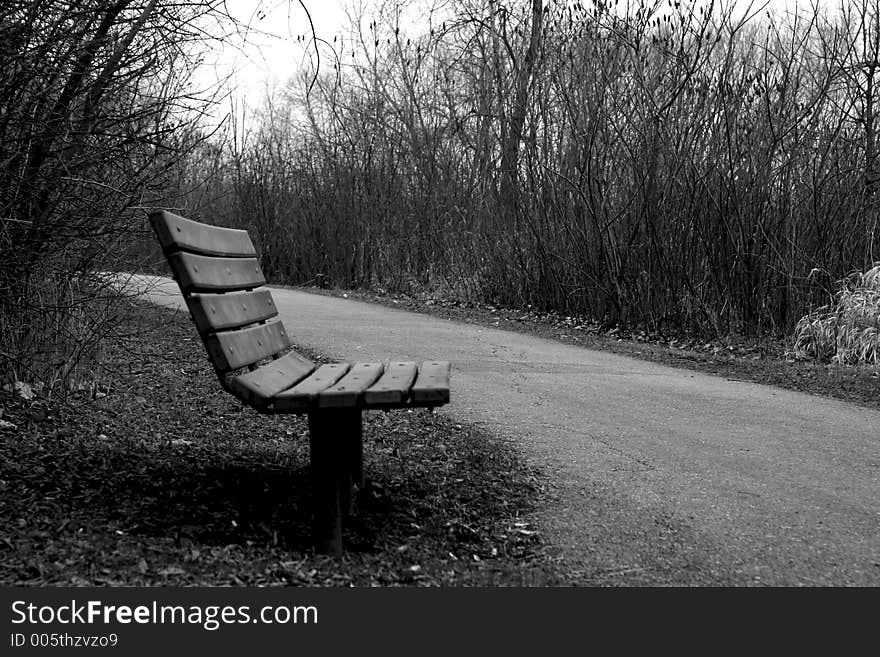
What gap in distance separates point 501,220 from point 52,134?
364 inches

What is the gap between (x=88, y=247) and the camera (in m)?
5.57

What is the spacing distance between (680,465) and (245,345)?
2155mm

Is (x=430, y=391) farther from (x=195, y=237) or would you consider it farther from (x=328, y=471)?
(x=195, y=237)

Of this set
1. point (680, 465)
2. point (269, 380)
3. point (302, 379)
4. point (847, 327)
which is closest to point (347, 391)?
point (269, 380)

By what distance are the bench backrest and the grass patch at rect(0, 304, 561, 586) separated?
1.82 ft

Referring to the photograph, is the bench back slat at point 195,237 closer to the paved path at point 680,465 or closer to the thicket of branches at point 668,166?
the paved path at point 680,465

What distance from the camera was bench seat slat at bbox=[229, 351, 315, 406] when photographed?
3236mm

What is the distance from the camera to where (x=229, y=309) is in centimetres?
375

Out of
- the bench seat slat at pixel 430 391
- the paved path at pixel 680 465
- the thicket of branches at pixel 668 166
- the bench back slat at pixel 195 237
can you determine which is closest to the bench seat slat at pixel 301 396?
the bench seat slat at pixel 430 391

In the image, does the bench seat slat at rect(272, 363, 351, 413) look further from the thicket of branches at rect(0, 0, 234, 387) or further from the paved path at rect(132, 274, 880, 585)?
the thicket of branches at rect(0, 0, 234, 387)

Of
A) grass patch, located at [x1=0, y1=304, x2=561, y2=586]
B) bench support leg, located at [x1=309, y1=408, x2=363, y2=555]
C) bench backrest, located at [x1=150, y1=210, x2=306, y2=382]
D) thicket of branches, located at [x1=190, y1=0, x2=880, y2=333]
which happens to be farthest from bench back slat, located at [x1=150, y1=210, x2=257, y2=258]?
thicket of branches, located at [x1=190, y1=0, x2=880, y2=333]

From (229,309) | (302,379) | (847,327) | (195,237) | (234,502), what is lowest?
(234,502)

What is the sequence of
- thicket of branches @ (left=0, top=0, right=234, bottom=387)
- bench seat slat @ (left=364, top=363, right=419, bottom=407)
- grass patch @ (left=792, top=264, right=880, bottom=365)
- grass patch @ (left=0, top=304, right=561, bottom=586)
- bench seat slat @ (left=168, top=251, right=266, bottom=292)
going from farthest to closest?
grass patch @ (left=792, top=264, right=880, bottom=365)
thicket of branches @ (left=0, top=0, right=234, bottom=387)
bench seat slat @ (left=168, top=251, right=266, bottom=292)
bench seat slat @ (left=364, top=363, right=419, bottom=407)
grass patch @ (left=0, top=304, right=561, bottom=586)

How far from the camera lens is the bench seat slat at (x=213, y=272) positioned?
345 centimetres
